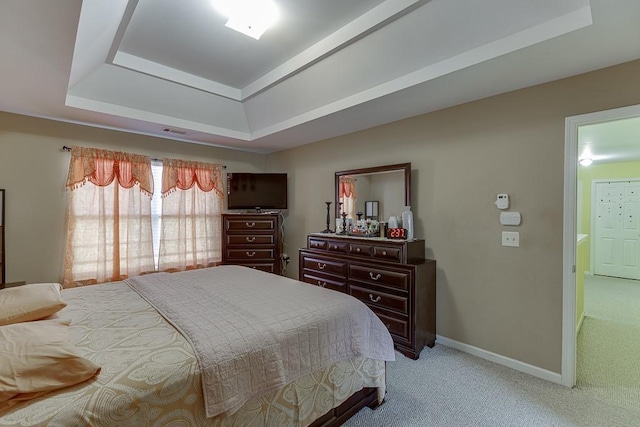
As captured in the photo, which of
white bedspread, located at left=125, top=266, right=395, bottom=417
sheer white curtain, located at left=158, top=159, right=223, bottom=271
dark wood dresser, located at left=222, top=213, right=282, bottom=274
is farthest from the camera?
dark wood dresser, located at left=222, top=213, right=282, bottom=274

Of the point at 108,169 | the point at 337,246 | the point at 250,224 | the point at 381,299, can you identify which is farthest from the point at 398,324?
the point at 108,169

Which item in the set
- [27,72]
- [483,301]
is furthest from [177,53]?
[483,301]

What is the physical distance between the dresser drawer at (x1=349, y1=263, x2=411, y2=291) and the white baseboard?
0.79m

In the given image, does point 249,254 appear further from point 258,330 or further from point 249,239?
point 258,330

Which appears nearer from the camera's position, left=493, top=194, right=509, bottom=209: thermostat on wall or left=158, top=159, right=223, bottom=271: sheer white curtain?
left=493, top=194, right=509, bottom=209: thermostat on wall

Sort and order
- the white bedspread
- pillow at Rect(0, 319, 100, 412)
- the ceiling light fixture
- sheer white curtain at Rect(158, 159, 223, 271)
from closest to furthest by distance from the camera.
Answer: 1. pillow at Rect(0, 319, 100, 412)
2. the white bedspread
3. the ceiling light fixture
4. sheer white curtain at Rect(158, 159, 223, 271)

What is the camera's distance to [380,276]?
9.66ft

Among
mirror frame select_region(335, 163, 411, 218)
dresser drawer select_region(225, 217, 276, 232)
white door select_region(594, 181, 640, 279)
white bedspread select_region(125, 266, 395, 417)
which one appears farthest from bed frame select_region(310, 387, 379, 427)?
white door select_region(594, 181, 640, 279)

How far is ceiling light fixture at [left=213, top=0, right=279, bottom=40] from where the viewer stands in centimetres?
208

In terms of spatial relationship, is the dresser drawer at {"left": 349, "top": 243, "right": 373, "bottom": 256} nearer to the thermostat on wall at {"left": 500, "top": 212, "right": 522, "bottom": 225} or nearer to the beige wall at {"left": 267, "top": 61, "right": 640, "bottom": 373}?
the beige wall at {"left": 267, "top": 61, "right": 640, "bottom": 373}

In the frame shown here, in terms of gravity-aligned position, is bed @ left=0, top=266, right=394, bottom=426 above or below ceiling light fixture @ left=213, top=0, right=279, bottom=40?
below

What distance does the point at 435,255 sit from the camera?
3.07 metres

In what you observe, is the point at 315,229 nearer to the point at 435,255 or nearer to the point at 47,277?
the point at 435,255

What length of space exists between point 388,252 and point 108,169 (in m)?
3.40
